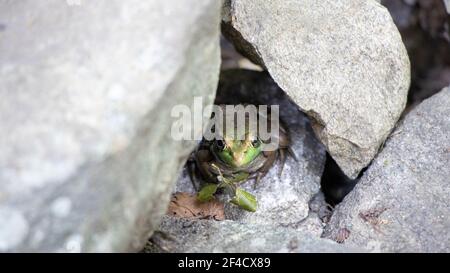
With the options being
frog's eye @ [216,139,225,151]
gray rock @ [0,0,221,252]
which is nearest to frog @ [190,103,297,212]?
frog's eye @ [216,139,225,151]

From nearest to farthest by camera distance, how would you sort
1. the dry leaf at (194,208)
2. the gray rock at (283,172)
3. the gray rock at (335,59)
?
1. the gray rock at (335,59)
2. the dry leaf at (194,208)
3. the gray rock at (283,172)

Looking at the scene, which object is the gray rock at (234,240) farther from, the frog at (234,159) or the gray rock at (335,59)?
the gray rock at (335,59)

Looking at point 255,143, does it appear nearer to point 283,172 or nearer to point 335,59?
point 283,172

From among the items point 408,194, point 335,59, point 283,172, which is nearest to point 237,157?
point 283,172

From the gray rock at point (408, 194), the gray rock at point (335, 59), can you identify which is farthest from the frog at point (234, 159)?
the gray rock at point (408, 194)
